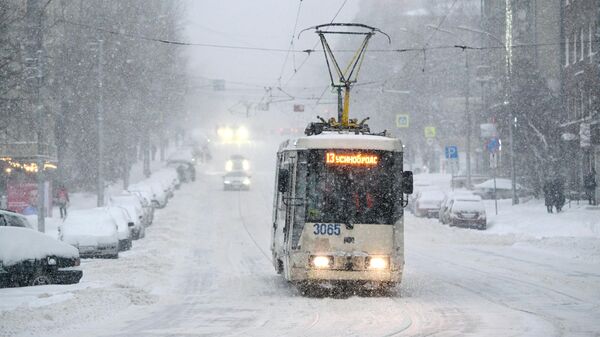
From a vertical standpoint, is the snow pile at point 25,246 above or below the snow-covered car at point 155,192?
below

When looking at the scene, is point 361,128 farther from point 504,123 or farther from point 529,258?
point 504,123

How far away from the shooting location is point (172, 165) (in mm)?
81938

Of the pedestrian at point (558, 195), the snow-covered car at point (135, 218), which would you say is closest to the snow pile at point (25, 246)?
the snow-covered car at point (135, 218)

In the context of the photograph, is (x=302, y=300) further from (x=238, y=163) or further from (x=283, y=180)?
(x=238, y=163)

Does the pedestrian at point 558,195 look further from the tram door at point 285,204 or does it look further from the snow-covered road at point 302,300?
the tram door at point 285,204

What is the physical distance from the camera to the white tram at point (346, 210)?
17.6 m

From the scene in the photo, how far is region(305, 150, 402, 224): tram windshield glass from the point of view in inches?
701

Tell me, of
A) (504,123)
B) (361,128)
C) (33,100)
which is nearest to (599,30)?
(504,123)

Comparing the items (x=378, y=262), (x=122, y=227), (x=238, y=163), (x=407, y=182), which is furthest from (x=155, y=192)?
(x=378, y=262)

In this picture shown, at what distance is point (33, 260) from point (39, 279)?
422 mm

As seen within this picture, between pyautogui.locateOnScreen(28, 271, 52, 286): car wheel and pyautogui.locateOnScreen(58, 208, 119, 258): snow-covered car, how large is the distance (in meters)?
10.5

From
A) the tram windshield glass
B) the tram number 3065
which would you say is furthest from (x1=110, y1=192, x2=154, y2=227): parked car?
the tram number 3065

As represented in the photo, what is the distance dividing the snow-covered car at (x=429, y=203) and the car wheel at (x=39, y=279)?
35870 mm

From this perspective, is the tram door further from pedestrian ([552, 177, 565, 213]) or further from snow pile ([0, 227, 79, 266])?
pedestrian ([552, 177, 565, 213])
